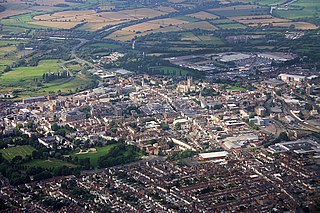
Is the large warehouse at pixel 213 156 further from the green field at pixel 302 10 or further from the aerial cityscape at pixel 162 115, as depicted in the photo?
the green field at pixel 302 10

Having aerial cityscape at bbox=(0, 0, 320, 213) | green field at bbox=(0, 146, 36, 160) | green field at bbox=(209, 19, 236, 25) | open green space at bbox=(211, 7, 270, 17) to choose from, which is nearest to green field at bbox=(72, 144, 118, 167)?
aerial cityscape at bbox=(0, 0, 320, 213)

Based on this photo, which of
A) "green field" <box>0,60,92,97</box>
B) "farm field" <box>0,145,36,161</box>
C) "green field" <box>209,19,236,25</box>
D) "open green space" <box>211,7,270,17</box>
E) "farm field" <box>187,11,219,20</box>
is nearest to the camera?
"farm field" <box>0,145,36,161</box>

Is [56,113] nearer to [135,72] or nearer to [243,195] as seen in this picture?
[135,72]

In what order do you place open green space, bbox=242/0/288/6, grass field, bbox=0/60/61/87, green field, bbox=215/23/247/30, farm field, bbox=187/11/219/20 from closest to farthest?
grass field, bbox=0/60/61/87
green field, bbox=215/23/247/30
farm field, bbox=187/11/219/20
open green space, bbox=242/0/288/6

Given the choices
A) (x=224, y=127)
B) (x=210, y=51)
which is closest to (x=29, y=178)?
(x=224, y=127)

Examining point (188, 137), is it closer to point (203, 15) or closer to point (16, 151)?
point (16, 151)

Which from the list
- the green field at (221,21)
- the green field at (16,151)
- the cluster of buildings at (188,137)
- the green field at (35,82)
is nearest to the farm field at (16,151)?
the green field at (16,151)

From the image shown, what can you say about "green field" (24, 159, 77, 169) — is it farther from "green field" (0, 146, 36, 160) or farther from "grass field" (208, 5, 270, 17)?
"grass field" (208, 5, 270, 17)
